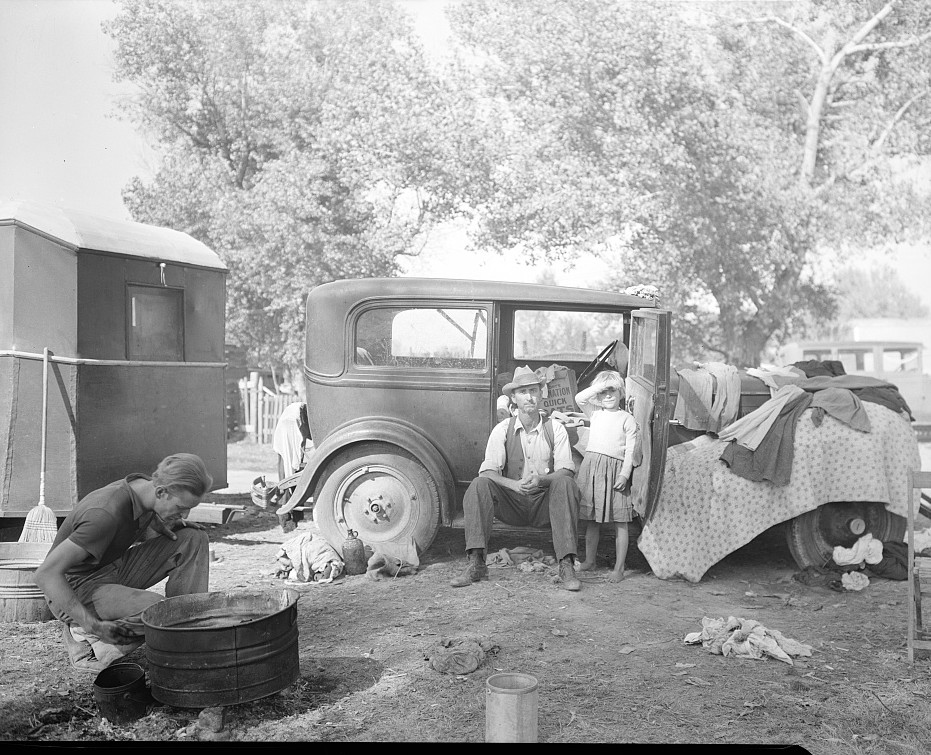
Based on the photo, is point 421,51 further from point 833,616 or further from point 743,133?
A: point 833,616

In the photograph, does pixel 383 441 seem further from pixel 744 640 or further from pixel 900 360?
pixel 900 360

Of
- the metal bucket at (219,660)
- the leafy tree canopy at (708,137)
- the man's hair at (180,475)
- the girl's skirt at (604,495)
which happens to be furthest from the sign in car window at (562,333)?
the metal bucket at (219,660)

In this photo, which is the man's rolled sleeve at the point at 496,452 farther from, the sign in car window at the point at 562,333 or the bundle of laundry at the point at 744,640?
the bundle of laundry at the point at 744,640

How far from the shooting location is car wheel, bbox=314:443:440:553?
4727 millimetres

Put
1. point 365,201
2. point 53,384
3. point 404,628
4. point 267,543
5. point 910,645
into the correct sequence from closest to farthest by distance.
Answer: point 910,645, point 404,628, point 53,384, point 365,201, point 267,543

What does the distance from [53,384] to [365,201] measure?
6.37 ft

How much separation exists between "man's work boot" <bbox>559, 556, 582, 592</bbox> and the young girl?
0.22m

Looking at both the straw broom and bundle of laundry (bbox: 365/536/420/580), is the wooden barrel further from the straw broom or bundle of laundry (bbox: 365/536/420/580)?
bundle of laundry (bbox: 365/536/420/580)

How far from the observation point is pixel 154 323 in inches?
192

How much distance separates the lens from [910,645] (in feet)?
11.4

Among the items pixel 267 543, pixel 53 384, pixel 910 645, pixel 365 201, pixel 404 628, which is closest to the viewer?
pixel 910 645

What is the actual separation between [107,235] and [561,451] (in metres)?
2.79

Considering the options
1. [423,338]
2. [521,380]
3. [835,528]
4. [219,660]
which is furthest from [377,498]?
[835,528]

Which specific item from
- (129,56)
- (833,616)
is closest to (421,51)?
(129,56)
